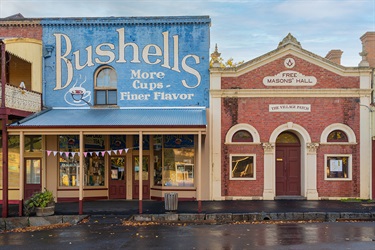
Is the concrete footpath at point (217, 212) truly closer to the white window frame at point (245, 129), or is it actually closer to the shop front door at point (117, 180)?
the shop front door at point (117, 180)

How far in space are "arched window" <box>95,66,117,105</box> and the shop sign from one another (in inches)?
267

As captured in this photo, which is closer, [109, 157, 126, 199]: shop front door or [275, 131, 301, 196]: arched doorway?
[275, 131, 301, 196]: arched doorway

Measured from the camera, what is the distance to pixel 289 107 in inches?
720

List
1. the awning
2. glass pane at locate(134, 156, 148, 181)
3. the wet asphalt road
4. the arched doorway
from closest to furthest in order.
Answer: the wet asphalt road < the awning < the arched doorway < glass pane at locate(134, 156, 148, 181)

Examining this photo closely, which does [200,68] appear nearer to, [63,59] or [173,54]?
[173,54]

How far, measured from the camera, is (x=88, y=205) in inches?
684

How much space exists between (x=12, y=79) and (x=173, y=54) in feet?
24.1

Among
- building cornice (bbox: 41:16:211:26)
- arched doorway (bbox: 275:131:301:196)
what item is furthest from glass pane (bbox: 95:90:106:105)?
arched doorway (bbox: 275:131:301:196)

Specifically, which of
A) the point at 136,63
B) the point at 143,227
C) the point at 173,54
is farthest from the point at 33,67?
the point at 143,227

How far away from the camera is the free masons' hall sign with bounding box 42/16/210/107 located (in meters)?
18.8

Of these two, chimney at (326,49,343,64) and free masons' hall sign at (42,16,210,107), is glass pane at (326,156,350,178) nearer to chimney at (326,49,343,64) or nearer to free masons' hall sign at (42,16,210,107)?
free masons' hall sign at (42,16,210,107)

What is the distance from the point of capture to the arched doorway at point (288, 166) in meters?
18.7

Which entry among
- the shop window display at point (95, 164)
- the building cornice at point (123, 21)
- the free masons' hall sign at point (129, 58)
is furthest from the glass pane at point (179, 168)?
the building cornice at point (123, 21)

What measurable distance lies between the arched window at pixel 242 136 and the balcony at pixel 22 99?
8.32 meters
